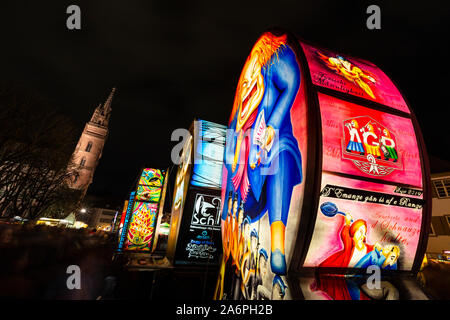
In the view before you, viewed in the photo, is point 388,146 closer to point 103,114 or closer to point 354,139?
point 354,139

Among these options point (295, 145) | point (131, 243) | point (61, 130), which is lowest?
point (131, 243)

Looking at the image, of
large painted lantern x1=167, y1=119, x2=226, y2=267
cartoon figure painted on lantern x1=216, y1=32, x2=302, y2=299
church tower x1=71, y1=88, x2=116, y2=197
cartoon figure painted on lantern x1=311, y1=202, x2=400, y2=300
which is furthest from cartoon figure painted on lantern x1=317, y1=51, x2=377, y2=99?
church tower x1=71, y1=88, x2=116, y2=197

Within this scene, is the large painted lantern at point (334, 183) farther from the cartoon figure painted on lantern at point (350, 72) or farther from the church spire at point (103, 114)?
the church spire at point (103, 114)

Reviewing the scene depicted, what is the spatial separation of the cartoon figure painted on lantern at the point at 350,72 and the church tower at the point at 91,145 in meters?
86.2

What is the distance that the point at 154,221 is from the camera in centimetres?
1798

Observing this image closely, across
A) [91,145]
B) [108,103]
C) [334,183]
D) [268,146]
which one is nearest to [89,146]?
[91,145]

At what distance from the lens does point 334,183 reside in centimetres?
257

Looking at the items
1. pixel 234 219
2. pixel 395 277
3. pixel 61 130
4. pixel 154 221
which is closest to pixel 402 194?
pixel 395 277

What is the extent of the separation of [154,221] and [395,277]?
18.1m

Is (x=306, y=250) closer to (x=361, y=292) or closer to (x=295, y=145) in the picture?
(x=361, y=292)

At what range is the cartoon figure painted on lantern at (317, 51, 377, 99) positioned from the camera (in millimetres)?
3383

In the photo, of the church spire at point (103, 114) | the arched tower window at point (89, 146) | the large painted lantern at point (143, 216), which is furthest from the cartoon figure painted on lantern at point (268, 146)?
the church spire at point (103, 114)

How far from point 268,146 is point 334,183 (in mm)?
1553
